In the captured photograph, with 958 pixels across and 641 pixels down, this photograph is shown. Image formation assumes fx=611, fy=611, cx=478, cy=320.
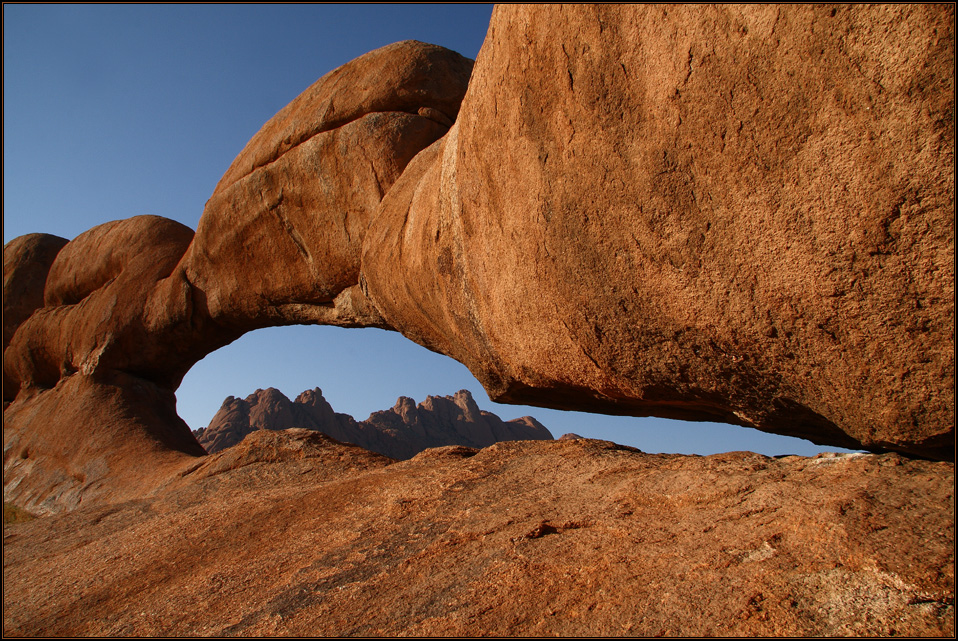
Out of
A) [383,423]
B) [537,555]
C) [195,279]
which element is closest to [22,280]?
[195,279]

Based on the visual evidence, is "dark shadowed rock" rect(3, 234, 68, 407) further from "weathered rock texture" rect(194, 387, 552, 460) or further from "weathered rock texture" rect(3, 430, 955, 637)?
"weathered rock texture" rect(194, 387, 552, 460)

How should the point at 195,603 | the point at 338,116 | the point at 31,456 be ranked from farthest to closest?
the point at 31,456, the point at 338,116, the point at 195,603

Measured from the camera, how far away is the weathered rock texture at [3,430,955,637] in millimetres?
1919

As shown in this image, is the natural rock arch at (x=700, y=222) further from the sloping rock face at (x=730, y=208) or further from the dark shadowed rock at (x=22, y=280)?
the dark shadowed rock at (x=22, y=280)

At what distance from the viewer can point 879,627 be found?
5.57 ft

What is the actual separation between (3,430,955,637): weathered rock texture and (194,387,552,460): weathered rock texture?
765 inches

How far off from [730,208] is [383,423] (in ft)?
102

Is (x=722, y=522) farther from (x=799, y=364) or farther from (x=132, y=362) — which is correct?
(x=132, y=362)

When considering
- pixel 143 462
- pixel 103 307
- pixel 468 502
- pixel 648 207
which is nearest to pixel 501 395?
pixel 468 502

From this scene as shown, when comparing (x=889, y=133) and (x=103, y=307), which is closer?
(x=889, y=133)

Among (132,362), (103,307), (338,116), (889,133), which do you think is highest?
(338,116)

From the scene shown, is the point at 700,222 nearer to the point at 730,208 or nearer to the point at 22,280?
the point at 730,208

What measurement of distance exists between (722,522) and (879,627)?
810 mm

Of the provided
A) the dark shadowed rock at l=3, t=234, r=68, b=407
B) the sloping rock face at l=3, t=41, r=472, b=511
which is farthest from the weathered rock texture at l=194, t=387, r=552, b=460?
the sloping rock face at l=3, t=41, r=472, b=511
